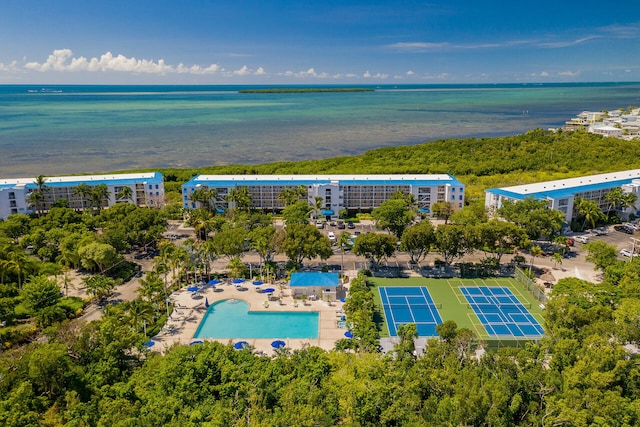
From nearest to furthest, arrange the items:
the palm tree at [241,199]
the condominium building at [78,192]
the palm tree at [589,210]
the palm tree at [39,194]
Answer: the palm tree at [589,210] < the palm tree at [39,194] < the condominium building at [78,192] < the palm tree at [241,199]

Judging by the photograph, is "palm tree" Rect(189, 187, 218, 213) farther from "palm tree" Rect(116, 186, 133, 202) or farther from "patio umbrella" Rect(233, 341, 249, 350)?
"patio umbrella" Rect(233, 341, 249, 350)

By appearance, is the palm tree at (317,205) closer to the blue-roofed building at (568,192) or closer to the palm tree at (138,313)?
the blue-roofed building at (568,192)

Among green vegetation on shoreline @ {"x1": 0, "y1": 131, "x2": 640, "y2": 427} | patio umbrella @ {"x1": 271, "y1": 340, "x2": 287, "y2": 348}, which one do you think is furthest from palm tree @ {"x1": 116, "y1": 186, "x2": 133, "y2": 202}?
patio umbrella @ {"x1": 271, "y1": 340, "x2": 287, "y2": 348}

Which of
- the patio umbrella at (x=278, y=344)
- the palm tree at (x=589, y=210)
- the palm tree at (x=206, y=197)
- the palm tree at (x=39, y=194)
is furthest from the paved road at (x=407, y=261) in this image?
the palm tree at (x=39, y=194)

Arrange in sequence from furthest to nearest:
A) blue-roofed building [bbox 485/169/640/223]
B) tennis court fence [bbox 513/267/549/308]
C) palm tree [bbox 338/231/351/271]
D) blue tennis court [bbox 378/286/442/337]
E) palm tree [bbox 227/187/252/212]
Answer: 1. palm tree [bbox 227/187/252/212]
2. blue-roofed building [bbox 485/169/640/223]
3. palm tree [bbox 338/231/351/271]
4. tennis court fence [bbox 513/267/549/308]
5. blue tennis court [bbox 378/286/442/337]

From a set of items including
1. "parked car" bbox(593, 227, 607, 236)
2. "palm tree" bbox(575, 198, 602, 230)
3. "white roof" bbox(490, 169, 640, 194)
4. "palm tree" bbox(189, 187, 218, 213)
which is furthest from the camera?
"palm tree" bbox(189, 187, 218, 213)

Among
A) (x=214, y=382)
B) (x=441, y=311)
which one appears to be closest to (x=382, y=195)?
(x=441, y=311)
